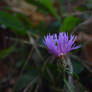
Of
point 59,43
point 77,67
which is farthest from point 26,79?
point 59,43

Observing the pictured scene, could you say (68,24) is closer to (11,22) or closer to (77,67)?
(77,67)

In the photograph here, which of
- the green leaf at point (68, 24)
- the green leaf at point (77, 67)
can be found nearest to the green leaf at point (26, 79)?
the green leaf at point (77, 67)

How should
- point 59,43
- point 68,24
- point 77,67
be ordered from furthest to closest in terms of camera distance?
point 68,24 → point 77,67 → point 59,43

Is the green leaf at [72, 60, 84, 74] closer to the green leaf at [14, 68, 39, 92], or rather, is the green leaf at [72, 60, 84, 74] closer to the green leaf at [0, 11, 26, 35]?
the green leaf at [14, 68, 39, 92]

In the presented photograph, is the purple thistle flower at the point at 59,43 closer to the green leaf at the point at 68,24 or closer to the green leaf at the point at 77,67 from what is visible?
the green leaf at the point at 77,67

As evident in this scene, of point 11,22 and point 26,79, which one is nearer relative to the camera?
point 26,79

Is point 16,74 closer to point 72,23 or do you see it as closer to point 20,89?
point 20,89

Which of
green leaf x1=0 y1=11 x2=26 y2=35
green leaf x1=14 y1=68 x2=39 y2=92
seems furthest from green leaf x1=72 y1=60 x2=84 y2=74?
green leaf x1=0 y1=11 x2=26 y2=35

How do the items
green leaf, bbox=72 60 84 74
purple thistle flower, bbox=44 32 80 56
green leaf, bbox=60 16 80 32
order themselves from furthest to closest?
green leaf, bbox=60 16 80 32, green leaf, bbox=72 60 84 74, purple thistle flower, bbox=44 32 80 56

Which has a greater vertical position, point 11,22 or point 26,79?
point 11,22
